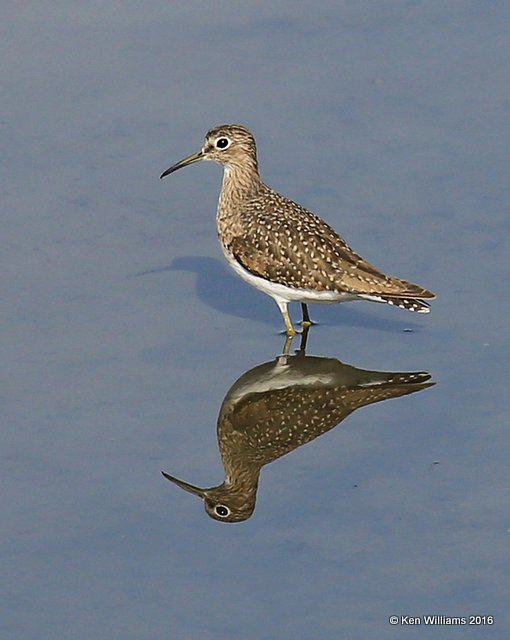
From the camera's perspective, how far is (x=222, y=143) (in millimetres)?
14281

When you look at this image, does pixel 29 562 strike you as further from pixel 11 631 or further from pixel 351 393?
pixel 351 393

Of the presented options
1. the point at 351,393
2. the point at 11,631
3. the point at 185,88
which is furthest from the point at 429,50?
the point at 11,631

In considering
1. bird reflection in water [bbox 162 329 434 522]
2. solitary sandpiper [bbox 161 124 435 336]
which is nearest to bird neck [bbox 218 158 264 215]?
solitary sandpiper [bbox 161 124 435 336]

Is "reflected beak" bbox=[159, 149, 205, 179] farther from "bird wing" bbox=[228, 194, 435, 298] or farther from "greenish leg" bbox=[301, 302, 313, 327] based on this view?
"greenish leg" bbox=[301, 302, 313, 327]

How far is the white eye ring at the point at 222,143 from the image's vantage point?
14250 millimetres

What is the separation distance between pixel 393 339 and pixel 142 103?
430cm

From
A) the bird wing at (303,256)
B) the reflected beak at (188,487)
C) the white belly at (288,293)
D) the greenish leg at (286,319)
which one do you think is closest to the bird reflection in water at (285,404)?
the reflected beak at (188,487)

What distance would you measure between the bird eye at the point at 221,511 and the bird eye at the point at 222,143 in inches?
165

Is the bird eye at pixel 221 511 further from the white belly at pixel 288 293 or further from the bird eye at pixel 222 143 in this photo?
the bird eye at pixel 222 143

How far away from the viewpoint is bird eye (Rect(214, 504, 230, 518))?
433 inches

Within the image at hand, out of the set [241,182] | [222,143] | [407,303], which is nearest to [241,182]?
[241,182]

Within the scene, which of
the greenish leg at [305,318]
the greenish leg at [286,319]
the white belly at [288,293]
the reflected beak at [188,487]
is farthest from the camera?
the greenish leg at [305,318]

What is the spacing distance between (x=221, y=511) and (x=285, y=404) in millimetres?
1518

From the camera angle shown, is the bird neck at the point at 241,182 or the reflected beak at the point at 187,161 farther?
the reflected beak at the point at 187,161
